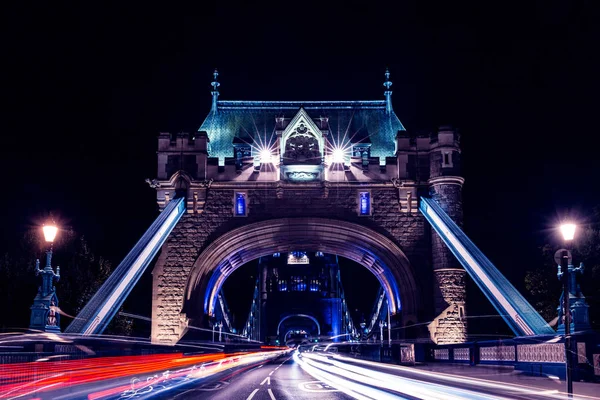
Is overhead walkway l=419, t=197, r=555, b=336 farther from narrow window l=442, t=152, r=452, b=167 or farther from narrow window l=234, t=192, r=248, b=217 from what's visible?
narrow window l=234, t=192, r=248, b=217

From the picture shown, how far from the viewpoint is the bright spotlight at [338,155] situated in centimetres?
3039

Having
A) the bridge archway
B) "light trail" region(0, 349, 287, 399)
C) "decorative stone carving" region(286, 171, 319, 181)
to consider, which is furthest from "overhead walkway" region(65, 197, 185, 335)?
"light trail" region(0, 349, 287, 399)

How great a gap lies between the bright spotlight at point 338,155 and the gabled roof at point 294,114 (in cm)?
205

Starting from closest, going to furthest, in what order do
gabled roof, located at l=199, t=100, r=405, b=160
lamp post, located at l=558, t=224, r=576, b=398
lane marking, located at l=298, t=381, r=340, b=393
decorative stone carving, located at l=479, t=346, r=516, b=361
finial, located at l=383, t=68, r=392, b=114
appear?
lamp post, located at l=558, t=224, r=576, b=398
lane marking, located at l=298, t=381, r=340, b=393
decorative stone carving, located at l=479, t=346, r=516, b=361
gabled roof, located at l=199, t=100, r=405, b=160
finial, located at l=383, t=68, r=392, b=114

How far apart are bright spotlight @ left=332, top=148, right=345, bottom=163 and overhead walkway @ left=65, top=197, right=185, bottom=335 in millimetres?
7127

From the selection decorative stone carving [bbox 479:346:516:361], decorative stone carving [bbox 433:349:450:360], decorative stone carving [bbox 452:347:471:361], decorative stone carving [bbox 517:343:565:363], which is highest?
decorative stone carving [bbox 517:343:565:363]

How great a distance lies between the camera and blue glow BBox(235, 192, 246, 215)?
29628 millimetres

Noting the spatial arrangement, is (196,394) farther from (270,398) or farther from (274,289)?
(274,289)

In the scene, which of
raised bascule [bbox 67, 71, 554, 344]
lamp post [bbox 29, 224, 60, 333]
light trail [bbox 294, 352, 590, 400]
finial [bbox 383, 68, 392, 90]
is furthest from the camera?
finial [bbox 383, 68, 392, 90]

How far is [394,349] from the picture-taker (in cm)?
2520

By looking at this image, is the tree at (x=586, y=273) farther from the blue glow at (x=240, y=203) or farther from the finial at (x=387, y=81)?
the blue glow at (x=240, y=203)

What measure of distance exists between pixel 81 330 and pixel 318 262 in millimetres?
80245

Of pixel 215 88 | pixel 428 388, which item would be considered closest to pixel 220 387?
pixel 428 388

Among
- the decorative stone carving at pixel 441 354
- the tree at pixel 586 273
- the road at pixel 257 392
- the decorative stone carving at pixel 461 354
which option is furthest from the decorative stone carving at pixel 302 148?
the road at pixel 257 392
